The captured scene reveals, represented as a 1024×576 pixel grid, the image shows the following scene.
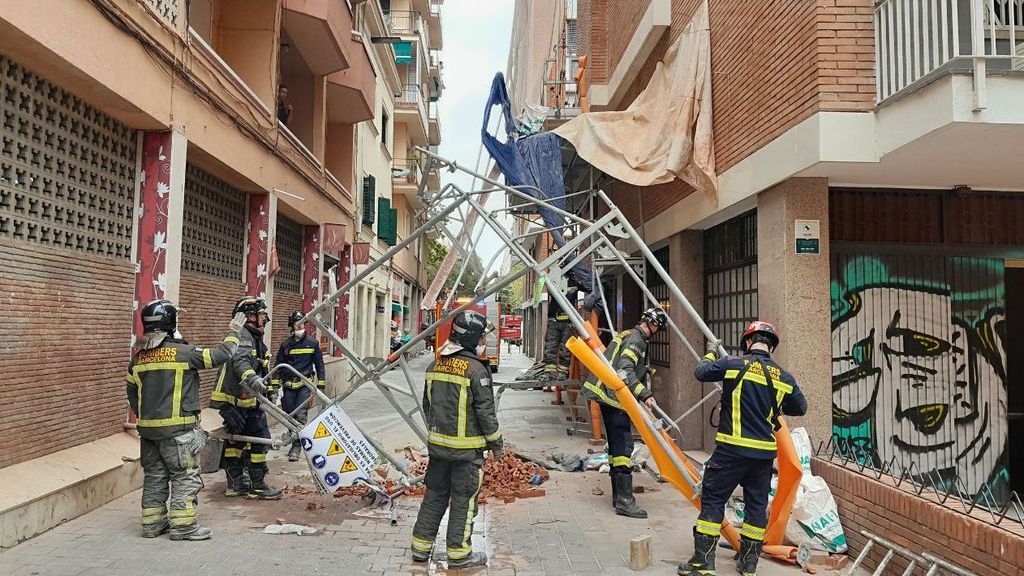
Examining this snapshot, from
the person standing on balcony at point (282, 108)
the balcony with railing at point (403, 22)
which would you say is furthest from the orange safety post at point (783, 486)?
the balcony with railing at point (403, 22)

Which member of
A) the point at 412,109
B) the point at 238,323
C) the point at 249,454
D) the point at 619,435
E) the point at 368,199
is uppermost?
the point at 412,109

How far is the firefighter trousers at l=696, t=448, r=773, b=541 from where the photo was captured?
4566 mm

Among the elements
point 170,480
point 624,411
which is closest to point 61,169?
point 170,480

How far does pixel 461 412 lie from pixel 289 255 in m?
9.49

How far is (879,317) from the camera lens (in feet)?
20.8

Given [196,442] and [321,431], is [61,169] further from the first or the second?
[321,431]

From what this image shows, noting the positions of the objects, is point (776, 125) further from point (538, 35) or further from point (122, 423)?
point (538, 35)

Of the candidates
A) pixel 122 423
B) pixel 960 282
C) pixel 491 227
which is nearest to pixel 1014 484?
pixel 960 282

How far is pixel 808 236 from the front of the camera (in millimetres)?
5930

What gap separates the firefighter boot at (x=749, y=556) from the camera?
4.56 meters

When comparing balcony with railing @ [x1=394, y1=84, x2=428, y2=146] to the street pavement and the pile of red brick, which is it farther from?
the street pavement

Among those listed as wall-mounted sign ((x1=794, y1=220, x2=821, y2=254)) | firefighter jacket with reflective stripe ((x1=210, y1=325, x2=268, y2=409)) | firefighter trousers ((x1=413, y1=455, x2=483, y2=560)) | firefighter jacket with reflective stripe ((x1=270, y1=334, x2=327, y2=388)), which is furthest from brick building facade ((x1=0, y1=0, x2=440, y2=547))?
wall-mounted sign ((x1=794, y1=220, x2=821, y2=254))

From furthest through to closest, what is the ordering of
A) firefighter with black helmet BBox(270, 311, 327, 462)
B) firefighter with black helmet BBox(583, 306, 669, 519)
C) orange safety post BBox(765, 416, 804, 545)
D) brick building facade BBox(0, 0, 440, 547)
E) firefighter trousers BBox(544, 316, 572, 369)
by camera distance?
firefighter trousers BBox(544, 316, 572, 369), firefighter with black helmet BBox(270, 311, 327, 462), firefighter with black helmet BBox(583, 306, 669, 519), brick building facade BBox(0, 0, 440, 547), orange safety post BBox(765, 416, 804, 545)

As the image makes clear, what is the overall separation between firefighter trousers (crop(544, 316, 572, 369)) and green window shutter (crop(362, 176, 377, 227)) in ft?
33.2
